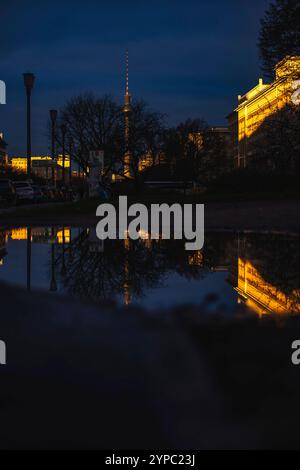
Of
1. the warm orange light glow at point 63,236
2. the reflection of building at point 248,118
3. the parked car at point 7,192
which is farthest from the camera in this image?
the reflection of building at point 248,118

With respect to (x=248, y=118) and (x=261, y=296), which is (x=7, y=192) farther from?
(x=248, y=118)

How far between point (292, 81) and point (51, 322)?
32.6 meters

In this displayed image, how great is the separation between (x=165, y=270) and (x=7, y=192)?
33051mm

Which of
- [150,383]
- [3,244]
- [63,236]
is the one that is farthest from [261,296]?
[63,236]

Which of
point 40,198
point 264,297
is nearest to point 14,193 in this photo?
point 40,198

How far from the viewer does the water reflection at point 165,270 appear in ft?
21.0

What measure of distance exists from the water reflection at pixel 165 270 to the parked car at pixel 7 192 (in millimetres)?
27477

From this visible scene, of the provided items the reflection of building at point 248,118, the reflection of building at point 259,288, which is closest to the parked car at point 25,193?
the reflection of building at point 259,288

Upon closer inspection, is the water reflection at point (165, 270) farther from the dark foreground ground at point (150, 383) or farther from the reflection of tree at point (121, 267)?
the dark foreground ground at point (150, 383)

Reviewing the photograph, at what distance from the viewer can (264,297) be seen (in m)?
6.29

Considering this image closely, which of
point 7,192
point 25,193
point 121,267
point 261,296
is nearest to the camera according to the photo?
point 261,296

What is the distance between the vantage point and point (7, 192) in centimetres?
4044

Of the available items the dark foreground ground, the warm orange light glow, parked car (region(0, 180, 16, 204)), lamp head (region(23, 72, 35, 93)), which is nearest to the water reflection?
the warm orange light glow
